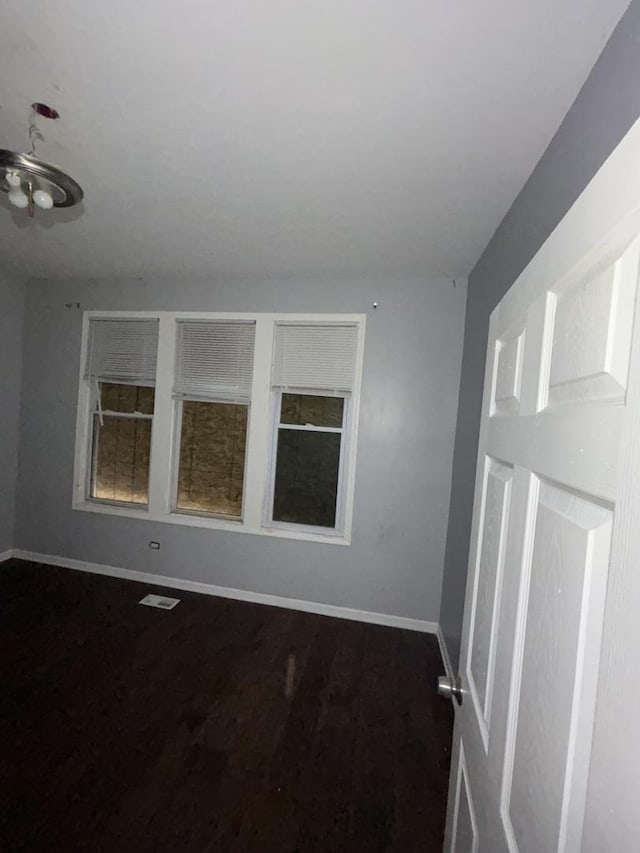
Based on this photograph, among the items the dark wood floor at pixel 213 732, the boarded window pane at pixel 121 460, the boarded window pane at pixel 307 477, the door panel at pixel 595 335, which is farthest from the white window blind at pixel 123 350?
the door panel at pixel 595 335

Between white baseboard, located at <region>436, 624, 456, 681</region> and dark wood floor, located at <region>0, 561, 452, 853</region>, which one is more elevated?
white baseboard, located at <region>436, 624, 456, 681</region>

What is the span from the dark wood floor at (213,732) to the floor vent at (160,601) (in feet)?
0.29

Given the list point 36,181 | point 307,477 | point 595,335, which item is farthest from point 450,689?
point 36,181

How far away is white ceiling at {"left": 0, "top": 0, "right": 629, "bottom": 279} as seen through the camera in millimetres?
951

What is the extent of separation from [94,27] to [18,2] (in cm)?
19

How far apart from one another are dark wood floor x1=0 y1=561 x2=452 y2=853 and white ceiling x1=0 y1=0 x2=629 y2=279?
2651 millimetres

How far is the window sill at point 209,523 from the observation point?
110 inches

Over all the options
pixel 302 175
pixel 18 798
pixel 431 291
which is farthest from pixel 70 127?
pixel 18 798

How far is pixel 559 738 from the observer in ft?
1.45

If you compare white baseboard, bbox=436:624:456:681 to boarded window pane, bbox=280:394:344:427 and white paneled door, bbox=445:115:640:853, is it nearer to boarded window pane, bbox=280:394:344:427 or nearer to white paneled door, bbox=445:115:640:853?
white paneled door, bbox=445:115:640:853

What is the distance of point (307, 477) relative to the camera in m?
2.95

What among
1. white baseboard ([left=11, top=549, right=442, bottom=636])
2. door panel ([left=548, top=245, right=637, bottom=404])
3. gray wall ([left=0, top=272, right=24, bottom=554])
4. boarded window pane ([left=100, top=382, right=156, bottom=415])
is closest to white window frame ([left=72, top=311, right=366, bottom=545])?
boarded window pane ([left=100, top=382, right=156, bottom=415])

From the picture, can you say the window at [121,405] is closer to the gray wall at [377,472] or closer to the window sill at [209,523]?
the window sill at [209,523]

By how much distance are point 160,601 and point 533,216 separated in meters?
3.42
